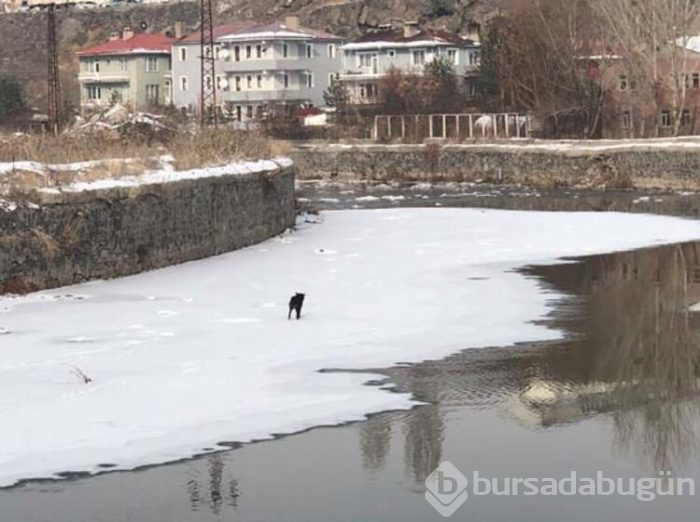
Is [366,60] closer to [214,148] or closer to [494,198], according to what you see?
[494,198]

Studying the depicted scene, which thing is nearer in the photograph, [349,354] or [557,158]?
[349,354]

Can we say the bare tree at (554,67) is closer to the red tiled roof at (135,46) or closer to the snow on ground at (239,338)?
the snow on ground at (239,338)

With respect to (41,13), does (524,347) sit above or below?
below

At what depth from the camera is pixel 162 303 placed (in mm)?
18453

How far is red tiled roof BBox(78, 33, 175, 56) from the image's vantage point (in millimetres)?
88000

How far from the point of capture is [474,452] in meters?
10.9

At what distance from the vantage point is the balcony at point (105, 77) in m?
88.4

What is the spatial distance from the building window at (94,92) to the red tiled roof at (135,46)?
253cm

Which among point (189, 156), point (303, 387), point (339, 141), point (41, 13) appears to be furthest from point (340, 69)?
point (303, 387)

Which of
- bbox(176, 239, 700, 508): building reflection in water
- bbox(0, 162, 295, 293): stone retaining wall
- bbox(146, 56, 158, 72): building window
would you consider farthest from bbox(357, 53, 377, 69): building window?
bbox(176, 239, 700, 508): building reflection in water

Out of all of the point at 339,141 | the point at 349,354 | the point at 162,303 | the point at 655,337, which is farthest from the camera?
the point at 339,141

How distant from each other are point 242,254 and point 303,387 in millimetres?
11768

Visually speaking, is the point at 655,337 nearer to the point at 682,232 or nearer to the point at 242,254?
the point at 242,254

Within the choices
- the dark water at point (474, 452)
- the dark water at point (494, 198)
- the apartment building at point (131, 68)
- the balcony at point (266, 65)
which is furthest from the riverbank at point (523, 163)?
the apartment building at point (131, 68)
